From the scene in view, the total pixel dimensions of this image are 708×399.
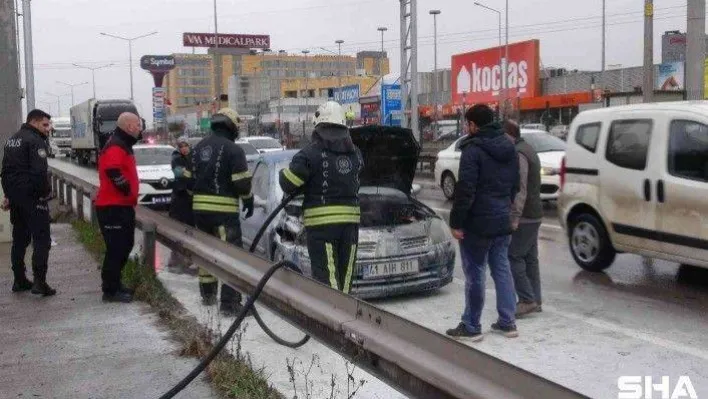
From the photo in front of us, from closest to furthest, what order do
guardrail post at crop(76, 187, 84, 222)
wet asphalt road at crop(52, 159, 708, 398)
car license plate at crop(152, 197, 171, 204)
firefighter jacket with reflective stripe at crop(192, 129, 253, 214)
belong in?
1. wet asphalt road at crop(52, 159, 708, 398)
2. firefighter jacket with reflective stripe at crop(192, 129, 253, 214)
3. guardrail post at crop(76, 187, 84, 222)
4. car license plate at crop(152, 197, 171, 204)

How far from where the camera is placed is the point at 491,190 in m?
6.34

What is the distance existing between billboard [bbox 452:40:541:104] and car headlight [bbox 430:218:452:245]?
45.9 m

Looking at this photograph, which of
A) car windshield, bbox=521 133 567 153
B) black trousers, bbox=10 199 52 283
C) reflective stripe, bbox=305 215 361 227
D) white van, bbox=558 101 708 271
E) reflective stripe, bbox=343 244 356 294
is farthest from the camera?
car windshield, bbox=521 133 567 153

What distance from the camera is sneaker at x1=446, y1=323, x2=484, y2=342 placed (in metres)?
6.58

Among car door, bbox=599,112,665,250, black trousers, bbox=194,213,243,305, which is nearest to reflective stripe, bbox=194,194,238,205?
black trousers, bbox=194,213,243,305

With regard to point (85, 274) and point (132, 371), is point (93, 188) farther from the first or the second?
point (132, 371)

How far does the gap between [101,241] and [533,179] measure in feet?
19.0

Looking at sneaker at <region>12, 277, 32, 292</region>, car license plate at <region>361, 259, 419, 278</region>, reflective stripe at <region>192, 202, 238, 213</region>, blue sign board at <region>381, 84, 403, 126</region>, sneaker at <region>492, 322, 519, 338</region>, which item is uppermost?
blue sign board at <region>381, 84, 403, 126</region>

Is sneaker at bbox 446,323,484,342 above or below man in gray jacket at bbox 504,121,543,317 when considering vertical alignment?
below

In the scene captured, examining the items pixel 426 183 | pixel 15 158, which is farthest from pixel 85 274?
pixel 426 183

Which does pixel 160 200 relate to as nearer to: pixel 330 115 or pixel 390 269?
pixel 390 269

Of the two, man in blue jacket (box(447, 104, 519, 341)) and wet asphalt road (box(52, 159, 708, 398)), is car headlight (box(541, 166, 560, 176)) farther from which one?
man in blue jacket (box(447, 104, 519, 341))

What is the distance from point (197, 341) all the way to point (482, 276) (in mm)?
2296

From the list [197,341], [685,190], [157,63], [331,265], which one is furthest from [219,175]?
[157,63]
